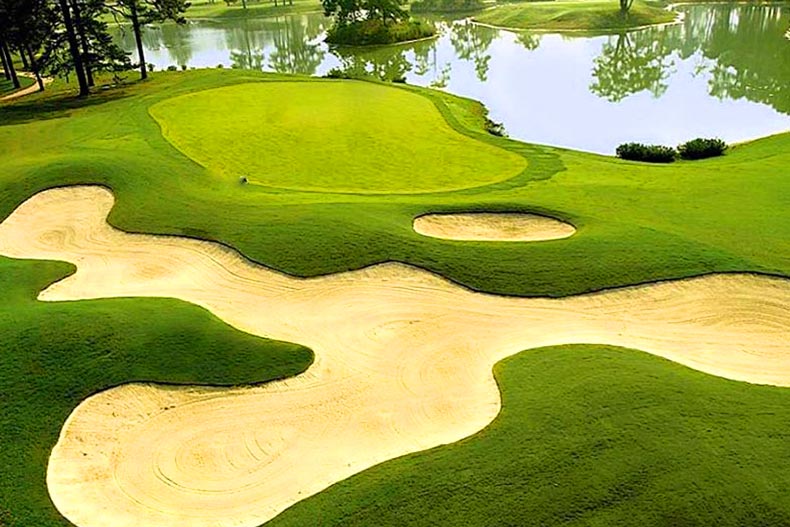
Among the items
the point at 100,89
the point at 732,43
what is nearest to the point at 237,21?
the point at 100,89

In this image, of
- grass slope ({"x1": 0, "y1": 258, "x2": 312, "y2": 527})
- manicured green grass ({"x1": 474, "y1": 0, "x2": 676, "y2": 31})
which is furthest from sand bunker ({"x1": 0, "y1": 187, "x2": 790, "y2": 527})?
manicured green grass ({"x1": 474, "y1": 0, "x2": 676, "y2": 31})

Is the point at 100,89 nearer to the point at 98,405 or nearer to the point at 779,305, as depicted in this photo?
the point at 98,405

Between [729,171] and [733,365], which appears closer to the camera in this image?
[733,365]

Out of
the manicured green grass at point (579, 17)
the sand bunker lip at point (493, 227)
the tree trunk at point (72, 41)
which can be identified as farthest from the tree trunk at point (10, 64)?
the manicured green grass at point (579, 17)

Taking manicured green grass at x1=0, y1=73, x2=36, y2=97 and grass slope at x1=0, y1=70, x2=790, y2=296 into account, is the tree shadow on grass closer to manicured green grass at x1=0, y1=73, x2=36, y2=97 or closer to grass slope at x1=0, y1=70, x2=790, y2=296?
manicured green grass at x1=0, y1=73, x2=36, y2=97

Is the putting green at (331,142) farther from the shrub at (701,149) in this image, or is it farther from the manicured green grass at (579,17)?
the manicured green grass at (579,17)

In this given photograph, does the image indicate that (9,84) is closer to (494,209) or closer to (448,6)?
(494,209)

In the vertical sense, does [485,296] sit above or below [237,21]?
A: below
